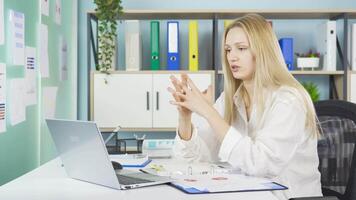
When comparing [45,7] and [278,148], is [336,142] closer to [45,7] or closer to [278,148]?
[278,148]

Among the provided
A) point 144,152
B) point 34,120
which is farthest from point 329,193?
point 34,120

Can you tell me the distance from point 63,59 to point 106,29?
336mm

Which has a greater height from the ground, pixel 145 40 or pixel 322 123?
pixel 145 40

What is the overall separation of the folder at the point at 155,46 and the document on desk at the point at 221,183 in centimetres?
158

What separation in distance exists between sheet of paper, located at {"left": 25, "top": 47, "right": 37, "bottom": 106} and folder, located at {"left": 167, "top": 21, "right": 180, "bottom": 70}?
850 mm

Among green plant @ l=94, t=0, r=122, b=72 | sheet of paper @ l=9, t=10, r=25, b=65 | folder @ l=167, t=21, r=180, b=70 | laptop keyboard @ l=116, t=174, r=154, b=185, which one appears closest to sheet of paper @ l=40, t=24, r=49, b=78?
sheet of paper @ l=9, t=10, r=25, b=65

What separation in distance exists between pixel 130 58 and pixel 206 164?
1.34m

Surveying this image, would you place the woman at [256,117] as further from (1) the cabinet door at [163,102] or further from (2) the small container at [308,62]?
(2) the small container at [308,62]

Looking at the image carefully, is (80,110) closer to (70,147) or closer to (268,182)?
(70,147)

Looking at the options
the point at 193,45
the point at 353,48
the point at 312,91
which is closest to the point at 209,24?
the point at 193,45

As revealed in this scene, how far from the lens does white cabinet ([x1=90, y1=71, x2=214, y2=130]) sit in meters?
2.81

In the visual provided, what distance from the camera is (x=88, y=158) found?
1.23m

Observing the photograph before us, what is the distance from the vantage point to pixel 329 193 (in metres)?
1.63

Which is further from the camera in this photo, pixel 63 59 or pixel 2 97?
pixel 63 59
